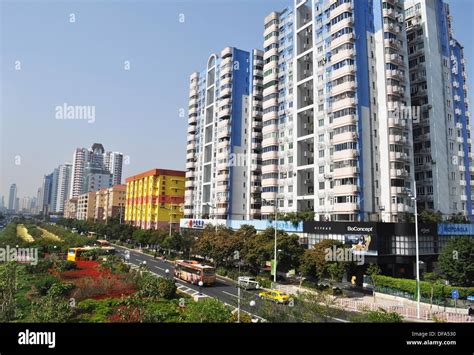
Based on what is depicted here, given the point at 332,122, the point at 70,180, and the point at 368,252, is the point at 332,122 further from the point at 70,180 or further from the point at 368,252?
the point at 70,180

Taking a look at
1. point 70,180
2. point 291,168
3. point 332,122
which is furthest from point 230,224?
point 70,180

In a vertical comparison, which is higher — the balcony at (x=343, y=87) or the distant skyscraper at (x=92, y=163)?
the distant skyscraper at (x=92, y=163)

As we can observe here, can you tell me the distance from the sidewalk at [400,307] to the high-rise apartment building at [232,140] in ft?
112

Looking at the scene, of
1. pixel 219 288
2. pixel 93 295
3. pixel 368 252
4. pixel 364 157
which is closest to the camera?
pixel 93 295

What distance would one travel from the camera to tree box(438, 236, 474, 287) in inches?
1310

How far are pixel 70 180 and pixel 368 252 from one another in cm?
19265

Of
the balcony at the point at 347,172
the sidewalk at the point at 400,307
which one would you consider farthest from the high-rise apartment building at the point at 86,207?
the sidewalk at the point at 400,307

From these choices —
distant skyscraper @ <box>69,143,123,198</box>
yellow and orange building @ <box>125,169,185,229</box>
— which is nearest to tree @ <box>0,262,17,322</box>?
yellow and orange building @ <box>125,169,185,229</box>

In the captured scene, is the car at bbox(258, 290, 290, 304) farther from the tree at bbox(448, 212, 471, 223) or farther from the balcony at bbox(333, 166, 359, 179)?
the tree at bbox(448, 212, 471, 223)

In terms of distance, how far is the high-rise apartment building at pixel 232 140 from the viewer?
68.5 metres

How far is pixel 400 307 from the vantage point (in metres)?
27.8

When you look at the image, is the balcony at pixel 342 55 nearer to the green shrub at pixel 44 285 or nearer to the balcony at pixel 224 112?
the balcony at pixel 224 112

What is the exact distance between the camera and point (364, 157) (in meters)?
44.2

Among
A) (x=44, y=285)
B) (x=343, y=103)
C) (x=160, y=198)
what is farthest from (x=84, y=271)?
(x=160, y=198)
